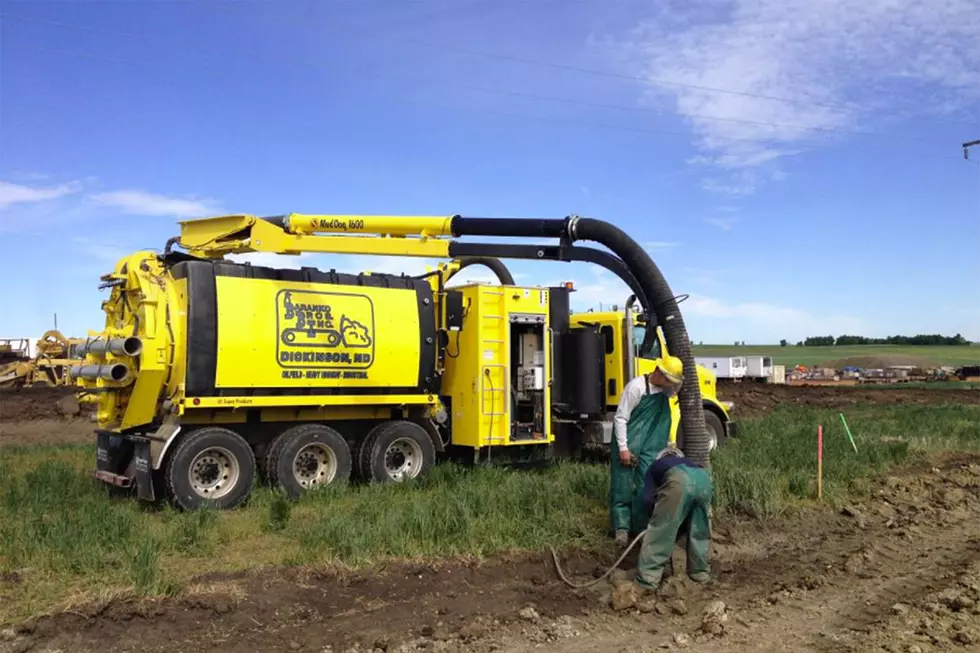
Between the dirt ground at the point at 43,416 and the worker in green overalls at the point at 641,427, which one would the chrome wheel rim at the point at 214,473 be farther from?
the dirt ground at the point at 43,416

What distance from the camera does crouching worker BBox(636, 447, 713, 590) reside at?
6.93m

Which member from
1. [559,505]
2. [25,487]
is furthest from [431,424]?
[25,487]

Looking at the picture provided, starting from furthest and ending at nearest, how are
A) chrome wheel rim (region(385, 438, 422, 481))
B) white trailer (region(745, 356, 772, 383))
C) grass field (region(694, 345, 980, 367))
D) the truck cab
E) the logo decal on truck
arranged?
grass field (region(694, 345, 980, 367))
white trailer (region(745, 356, 772, 383))
the truck cab
chrome wheel rim (region(385, 438, 422, 481))
the logo decal on truck

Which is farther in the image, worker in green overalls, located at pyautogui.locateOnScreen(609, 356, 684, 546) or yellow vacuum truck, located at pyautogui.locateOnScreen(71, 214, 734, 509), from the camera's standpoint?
yellow vacuum truck, located at pyautogui.locateOnScreen(71, 214, 734, 509)

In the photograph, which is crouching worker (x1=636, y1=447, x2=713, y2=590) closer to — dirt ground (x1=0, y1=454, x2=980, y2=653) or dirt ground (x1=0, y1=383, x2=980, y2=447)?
dirt ground (x1=0, y1=454, x2=980, y2=653)

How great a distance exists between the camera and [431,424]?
12500 millimetres

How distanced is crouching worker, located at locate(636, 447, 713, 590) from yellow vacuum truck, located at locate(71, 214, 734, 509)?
214 cm

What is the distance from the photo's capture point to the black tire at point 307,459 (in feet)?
35.7

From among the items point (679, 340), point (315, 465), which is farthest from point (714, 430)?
point (315, 465)

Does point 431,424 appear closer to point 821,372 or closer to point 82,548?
point 82,548

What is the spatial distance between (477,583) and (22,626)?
3330mm

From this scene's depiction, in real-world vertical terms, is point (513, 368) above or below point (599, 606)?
above

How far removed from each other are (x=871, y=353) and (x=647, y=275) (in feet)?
309

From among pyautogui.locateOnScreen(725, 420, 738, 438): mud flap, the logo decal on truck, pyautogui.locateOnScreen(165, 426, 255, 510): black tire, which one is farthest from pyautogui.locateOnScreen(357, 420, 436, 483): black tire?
pyautogui.locateOnScreen(725, 420, 738, 438): mud flap
